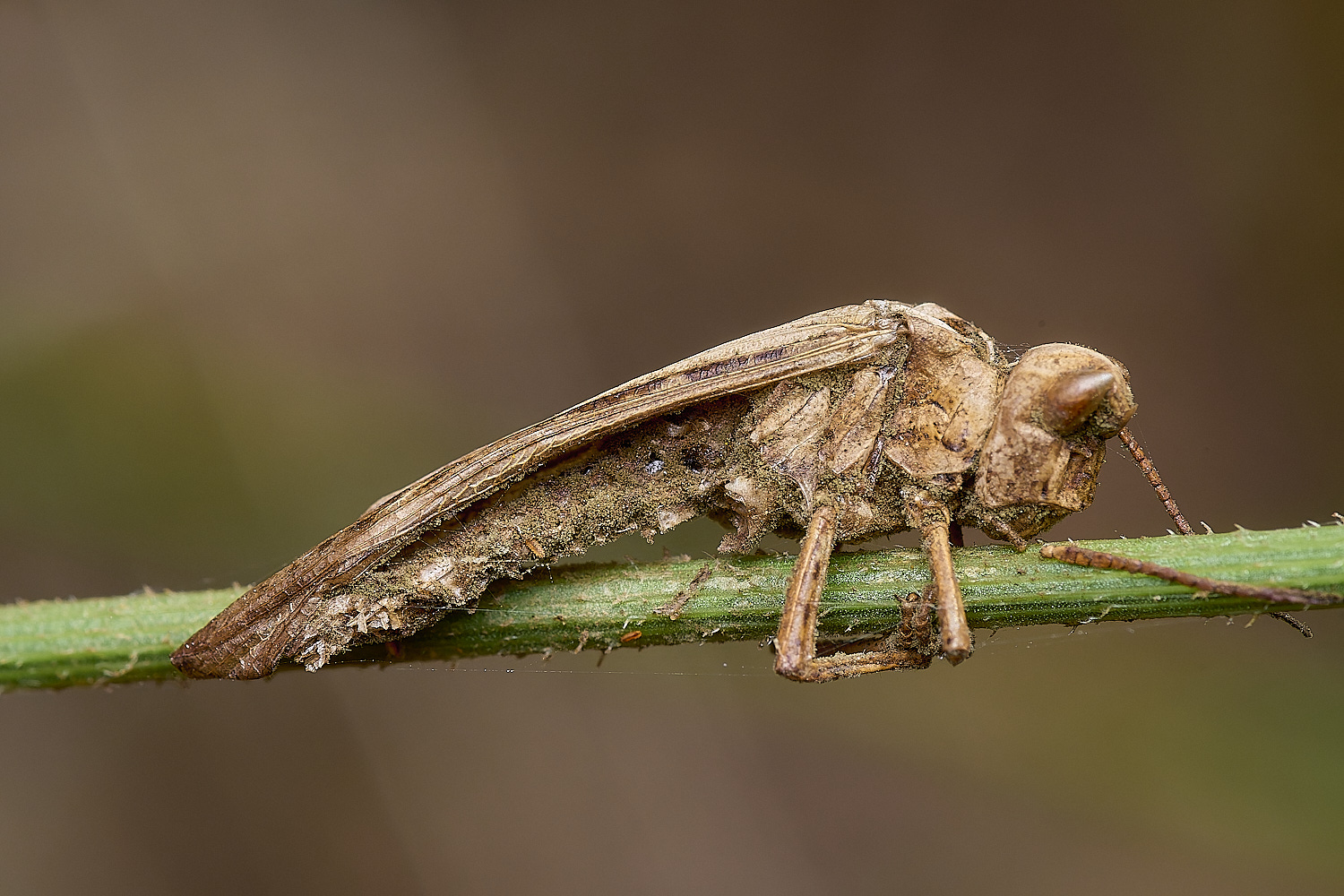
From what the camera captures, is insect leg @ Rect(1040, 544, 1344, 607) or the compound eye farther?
the compound eye

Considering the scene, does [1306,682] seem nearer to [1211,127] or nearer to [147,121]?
[1211,127]

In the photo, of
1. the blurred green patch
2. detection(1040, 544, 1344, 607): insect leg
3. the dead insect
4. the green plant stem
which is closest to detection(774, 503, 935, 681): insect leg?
the dead insect

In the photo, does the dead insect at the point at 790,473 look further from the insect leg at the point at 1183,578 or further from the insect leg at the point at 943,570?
the insect leg at the point at 1183,578

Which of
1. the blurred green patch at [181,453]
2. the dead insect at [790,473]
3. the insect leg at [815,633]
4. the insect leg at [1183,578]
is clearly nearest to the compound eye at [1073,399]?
the dead insect at [790,473]

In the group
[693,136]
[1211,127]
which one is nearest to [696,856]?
[693,136]

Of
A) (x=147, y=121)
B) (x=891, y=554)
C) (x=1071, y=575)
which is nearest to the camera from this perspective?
(x=1071, y=575)

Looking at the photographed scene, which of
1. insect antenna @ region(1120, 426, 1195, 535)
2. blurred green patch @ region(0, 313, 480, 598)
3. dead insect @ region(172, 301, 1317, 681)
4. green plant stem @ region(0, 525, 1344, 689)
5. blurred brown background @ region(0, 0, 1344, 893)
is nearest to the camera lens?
green plant stem @ region(0, 525, 1344, 689)

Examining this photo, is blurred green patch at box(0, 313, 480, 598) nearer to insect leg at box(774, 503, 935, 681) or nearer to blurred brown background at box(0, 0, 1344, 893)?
blurred brown background at box(0, 0, 1344, 893)
